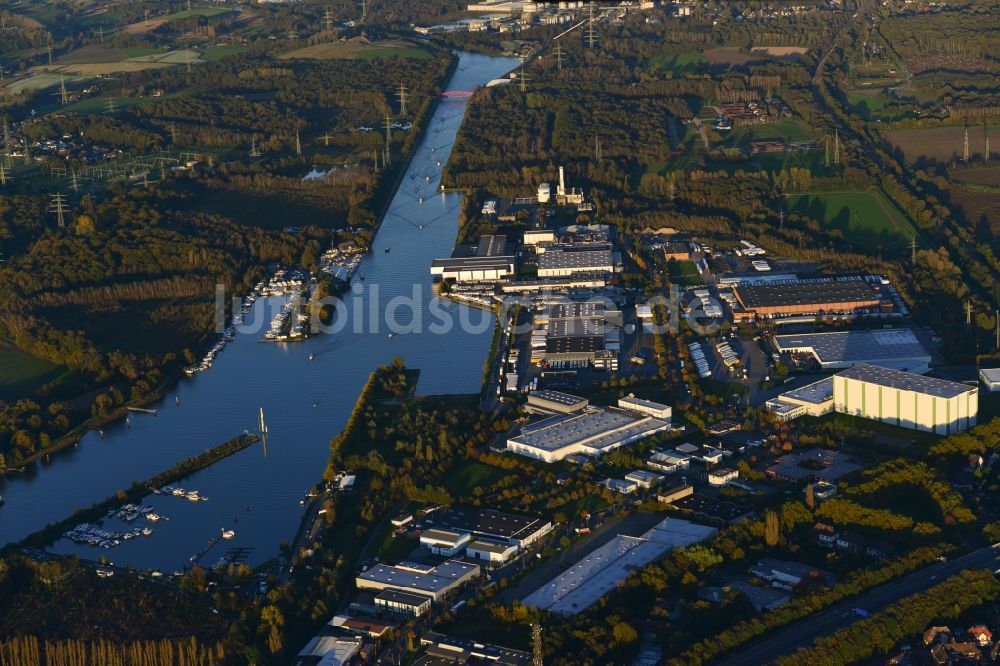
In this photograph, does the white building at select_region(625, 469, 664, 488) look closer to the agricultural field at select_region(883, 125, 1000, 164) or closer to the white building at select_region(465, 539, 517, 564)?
the white building at select_region(465, 539, 517, 564)

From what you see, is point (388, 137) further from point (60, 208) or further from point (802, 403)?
point (802, 403)

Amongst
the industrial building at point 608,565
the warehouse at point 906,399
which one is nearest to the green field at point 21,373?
the industrial building at point 608,565

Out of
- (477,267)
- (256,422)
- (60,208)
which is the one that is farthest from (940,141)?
(256,422)

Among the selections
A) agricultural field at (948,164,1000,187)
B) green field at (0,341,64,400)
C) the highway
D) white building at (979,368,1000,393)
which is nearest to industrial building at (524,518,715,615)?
the highway

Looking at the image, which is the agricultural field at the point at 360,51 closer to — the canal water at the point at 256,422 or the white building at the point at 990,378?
the canal water at the point at 256,422

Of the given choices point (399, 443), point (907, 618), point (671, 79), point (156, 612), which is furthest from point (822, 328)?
point (671, 79)

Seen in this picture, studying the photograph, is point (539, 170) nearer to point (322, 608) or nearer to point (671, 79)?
point (671, 79)
